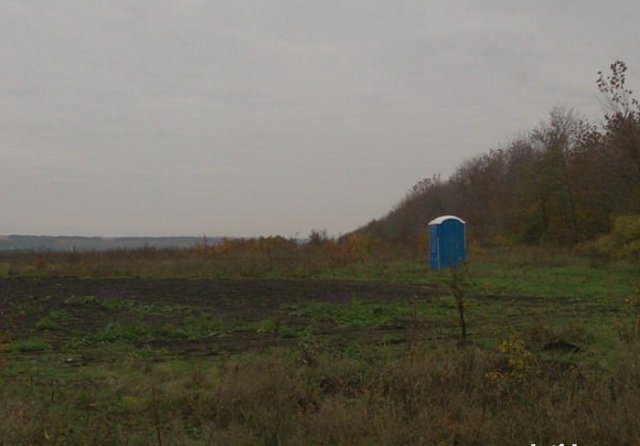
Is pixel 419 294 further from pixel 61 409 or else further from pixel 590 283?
pixel 61 409

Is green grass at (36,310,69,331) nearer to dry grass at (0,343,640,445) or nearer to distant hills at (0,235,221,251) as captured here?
dry grass at (0,343,640,445)

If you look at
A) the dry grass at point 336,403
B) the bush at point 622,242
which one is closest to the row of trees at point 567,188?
the bush at point 622,242

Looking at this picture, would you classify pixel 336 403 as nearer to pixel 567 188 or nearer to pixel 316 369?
pixel 316 369

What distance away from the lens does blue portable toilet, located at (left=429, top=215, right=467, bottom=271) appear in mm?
29094

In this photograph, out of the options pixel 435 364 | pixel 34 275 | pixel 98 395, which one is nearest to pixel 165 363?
pixel 98 395

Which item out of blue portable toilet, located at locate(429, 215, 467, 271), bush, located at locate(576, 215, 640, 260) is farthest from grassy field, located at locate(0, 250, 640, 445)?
bush, located at locate(576, 215, 640, 260)

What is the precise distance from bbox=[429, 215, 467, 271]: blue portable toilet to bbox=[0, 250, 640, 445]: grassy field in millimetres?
9998

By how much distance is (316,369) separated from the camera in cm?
830

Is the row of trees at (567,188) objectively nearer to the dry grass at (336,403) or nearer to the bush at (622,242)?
the bush at (622,242)

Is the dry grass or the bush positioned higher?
the bush

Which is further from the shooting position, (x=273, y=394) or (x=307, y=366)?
(x=307, y=366)

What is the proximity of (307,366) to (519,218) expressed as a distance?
4022 centimetres

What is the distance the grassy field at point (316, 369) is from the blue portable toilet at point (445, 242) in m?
10.00

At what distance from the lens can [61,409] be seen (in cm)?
686
